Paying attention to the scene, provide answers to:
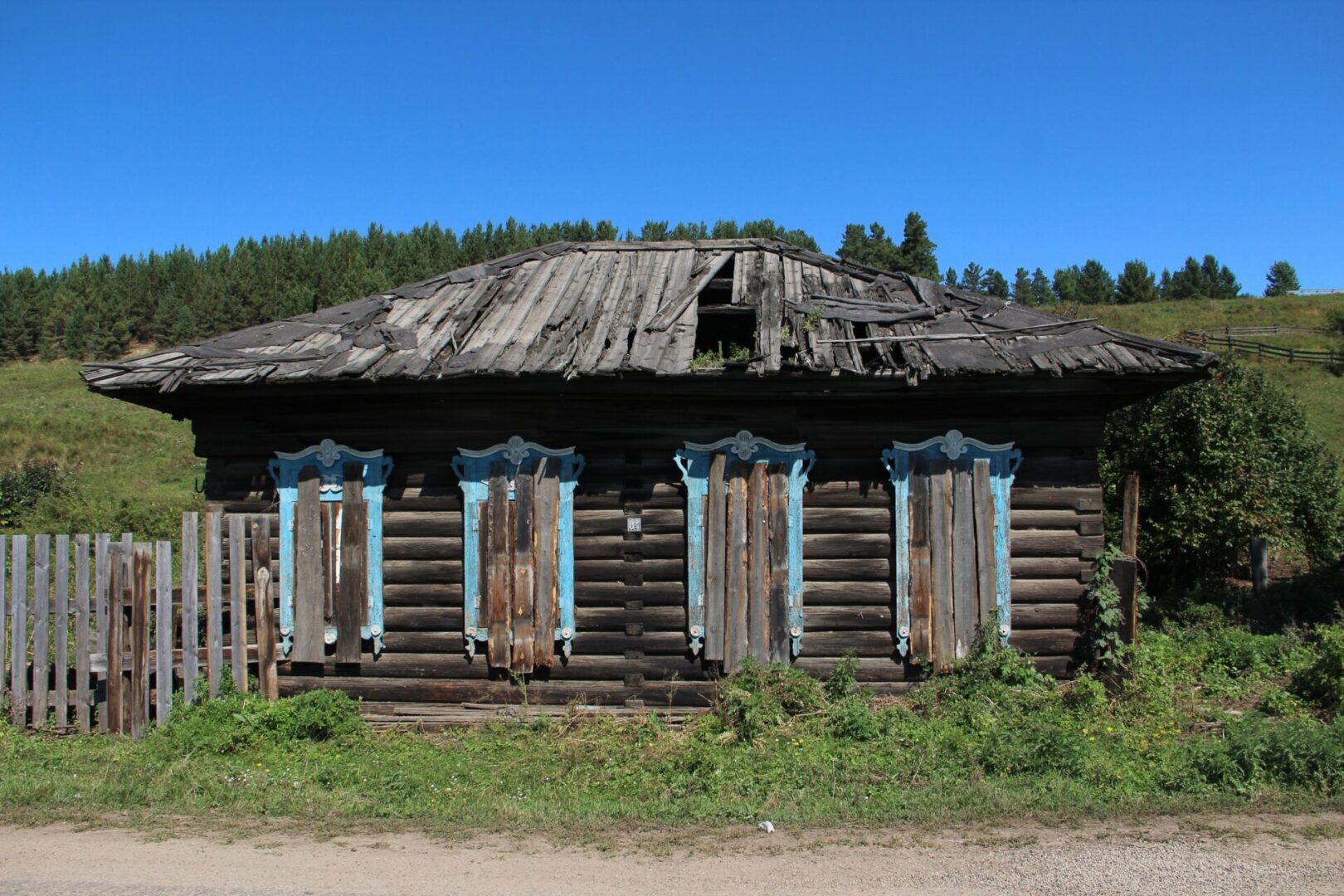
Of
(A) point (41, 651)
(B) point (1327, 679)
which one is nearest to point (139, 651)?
(A) point (41, 651)

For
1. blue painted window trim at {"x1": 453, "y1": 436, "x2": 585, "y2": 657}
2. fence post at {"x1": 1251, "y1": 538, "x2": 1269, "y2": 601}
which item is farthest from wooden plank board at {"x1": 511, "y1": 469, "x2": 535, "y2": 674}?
fence post at {"x1": 1251, "y1": 538, "x2": 1269, "y2": 601}

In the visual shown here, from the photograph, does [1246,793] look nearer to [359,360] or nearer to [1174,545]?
[359,360]

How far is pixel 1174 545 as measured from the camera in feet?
46.9

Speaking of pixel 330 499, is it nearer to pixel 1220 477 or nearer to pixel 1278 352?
pixel 1220 477

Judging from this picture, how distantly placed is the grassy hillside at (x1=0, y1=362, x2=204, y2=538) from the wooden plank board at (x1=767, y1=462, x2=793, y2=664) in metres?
15.6

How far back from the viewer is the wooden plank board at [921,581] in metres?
8.09

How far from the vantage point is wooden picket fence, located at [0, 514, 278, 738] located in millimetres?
7742

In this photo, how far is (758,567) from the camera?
8.06 meters

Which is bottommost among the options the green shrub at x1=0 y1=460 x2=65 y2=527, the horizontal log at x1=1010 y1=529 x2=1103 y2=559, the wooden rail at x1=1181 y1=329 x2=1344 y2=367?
the horizontal log at x1=1010 y1=529 x2=1103 y2=559

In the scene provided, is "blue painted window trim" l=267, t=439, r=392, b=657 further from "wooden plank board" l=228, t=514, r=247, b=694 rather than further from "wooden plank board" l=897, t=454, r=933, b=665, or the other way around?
"wooden plank board" l=897, t=454, r=933, b=665

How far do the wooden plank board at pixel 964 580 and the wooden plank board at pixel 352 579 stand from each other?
17.1 feet

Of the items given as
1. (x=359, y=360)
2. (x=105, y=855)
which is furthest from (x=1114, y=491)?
(x=105, y=855)

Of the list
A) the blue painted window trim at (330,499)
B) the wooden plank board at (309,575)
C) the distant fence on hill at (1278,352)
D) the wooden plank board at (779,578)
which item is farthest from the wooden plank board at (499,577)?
the distant fence on hill at (1278,352)

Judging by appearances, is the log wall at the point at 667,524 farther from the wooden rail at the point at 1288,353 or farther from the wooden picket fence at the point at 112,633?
the wooden rail at the point at 1288,353
